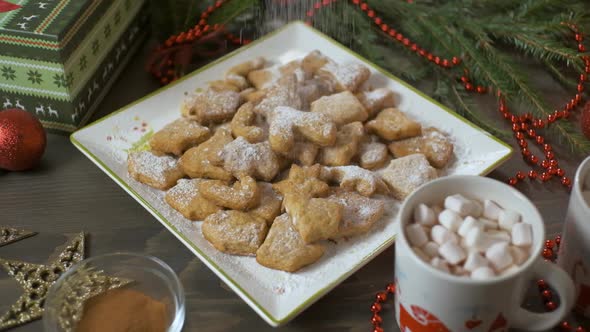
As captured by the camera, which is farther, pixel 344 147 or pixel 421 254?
pixel 344 147

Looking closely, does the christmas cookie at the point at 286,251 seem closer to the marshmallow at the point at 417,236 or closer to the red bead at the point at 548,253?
the marshmallow at the point at 417,236

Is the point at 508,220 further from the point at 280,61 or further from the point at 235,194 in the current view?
the point at 280,61

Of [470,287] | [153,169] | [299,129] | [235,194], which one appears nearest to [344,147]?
[299,129]

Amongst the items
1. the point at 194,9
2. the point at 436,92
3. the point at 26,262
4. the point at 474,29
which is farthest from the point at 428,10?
the point at 26,262

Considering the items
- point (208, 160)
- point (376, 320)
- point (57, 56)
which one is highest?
point (57, 56)

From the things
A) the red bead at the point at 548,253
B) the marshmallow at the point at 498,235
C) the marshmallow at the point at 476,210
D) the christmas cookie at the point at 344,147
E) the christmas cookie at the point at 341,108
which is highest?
the marshmallow at the point at 476,210

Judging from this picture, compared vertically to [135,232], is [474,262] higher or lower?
higher

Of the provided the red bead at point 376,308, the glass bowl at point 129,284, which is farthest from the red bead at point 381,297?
the glass bowl at point 129,284

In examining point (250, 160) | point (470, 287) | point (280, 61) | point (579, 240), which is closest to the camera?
point (470, 287)
